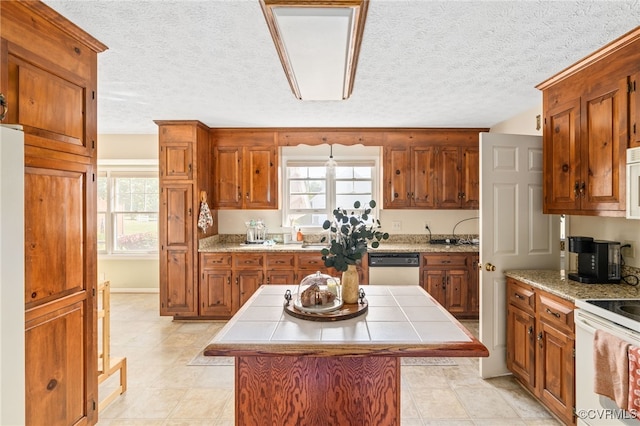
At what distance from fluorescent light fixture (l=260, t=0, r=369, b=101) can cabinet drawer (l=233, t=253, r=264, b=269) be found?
2.45m

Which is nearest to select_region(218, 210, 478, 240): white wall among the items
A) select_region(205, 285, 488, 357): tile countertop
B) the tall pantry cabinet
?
the tall pantry cabinet

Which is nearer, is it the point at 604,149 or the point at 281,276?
the point at 604,149

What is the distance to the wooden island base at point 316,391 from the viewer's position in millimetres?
1549

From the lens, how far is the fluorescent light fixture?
1.48 metres

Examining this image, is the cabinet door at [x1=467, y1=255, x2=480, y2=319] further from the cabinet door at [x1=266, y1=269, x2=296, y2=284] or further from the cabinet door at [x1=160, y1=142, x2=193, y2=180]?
the cabinet door at [x1=160, y1=142, x2=193, y2=180]

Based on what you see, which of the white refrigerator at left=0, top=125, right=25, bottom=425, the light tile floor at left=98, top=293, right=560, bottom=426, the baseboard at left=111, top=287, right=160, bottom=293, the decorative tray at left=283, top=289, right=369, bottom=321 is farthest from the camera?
the baseboard at left=111, top=287, right=160, bottom=293

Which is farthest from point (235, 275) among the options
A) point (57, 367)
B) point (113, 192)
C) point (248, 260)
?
point (113, 192)

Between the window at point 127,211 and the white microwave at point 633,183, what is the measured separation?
544 centimetres

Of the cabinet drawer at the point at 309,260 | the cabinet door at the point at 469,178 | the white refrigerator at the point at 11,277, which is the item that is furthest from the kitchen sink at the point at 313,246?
the white refrigerator at the point at 11,277

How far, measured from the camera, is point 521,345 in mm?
2566

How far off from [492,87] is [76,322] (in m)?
3.60

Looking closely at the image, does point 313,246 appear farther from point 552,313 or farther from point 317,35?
point 317,35

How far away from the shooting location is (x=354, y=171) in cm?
476

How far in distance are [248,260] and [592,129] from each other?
11.7 feet
